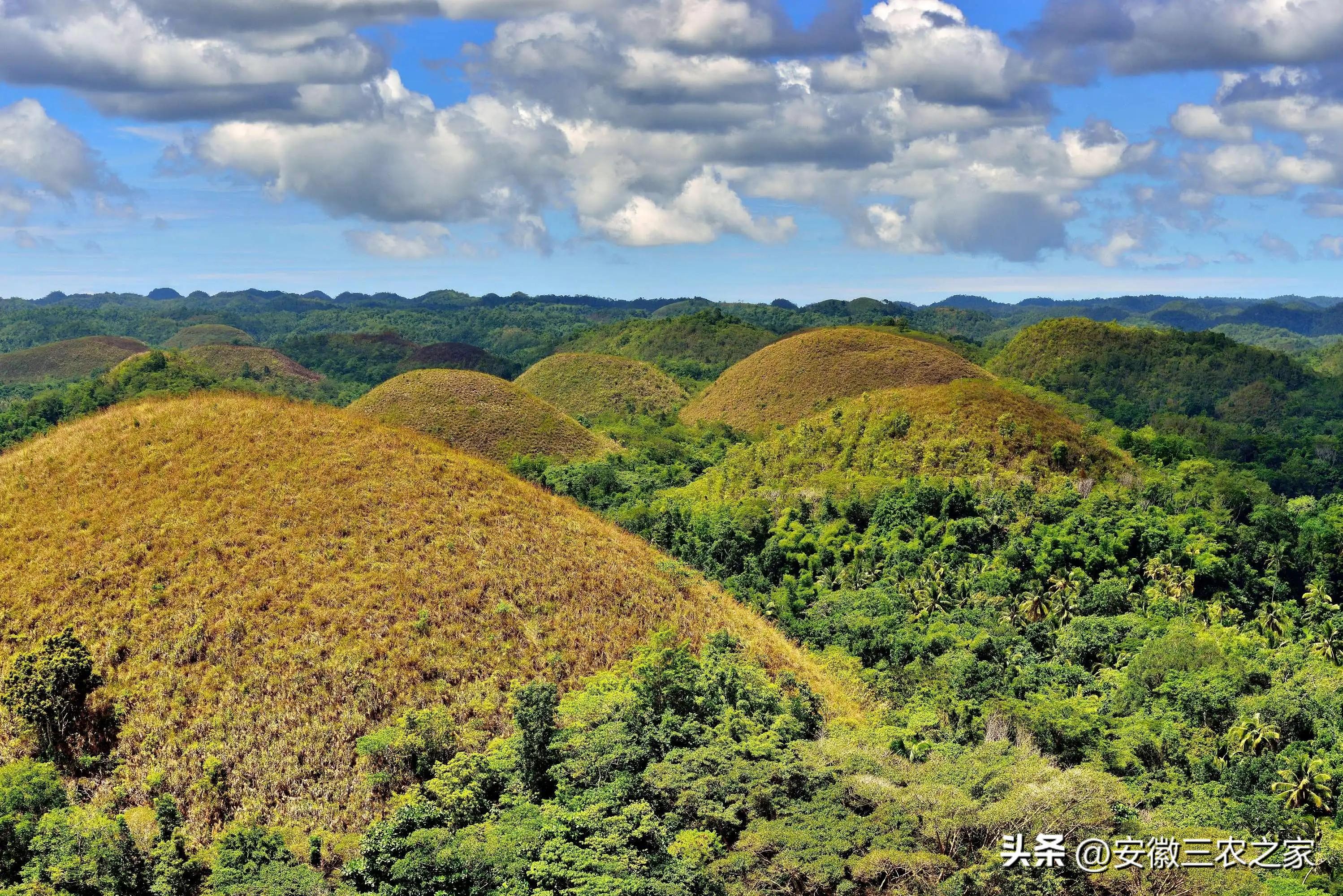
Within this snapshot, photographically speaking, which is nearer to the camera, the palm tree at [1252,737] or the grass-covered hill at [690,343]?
the palm tree at [1252,737]

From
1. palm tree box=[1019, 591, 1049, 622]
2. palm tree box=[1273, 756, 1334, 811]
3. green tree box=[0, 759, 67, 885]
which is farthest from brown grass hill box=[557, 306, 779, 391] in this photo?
green tree box=[0, 759, 67, 885]

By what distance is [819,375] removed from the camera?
9419cm

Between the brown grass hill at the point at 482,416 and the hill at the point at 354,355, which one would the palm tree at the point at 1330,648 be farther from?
the hill at the point at 354,355

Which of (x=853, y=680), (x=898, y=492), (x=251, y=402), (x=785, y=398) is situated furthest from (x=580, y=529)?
(x=785, y=398)

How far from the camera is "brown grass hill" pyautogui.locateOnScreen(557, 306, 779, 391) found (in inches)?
5994

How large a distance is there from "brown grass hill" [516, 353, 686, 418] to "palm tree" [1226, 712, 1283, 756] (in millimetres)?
82344

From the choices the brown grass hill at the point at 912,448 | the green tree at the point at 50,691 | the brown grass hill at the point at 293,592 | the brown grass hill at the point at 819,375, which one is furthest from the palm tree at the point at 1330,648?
the brown grass hill at the point at 819,375

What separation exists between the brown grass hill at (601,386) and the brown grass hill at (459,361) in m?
39.1

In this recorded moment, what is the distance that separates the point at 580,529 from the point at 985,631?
655 inches

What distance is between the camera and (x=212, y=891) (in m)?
15.8

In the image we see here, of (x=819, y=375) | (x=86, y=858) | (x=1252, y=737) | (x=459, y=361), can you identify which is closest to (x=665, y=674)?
(x=86, y=858)

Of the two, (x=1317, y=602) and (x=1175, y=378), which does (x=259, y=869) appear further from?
(x=1175, y=378)

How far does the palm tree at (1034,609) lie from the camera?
40500mm

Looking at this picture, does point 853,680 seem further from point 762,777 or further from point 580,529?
point 762,777
